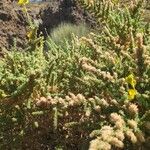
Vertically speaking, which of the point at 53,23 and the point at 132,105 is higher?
the point at 132,105

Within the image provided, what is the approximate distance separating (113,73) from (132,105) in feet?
1.68

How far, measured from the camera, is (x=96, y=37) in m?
5.07

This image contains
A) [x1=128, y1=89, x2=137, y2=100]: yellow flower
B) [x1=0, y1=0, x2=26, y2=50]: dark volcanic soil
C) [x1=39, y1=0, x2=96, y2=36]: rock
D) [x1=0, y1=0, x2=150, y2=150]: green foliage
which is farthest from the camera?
[x1=39, y1=0, x2=96, y2=36]: rock

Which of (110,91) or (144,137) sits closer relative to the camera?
(144,137)

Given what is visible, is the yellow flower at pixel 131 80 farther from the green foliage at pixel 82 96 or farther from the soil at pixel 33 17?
the soil at pixel 33 17

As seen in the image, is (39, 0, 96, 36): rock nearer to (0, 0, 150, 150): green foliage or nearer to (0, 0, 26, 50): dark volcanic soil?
(0, 0, 26, 50): dark volcanic soil

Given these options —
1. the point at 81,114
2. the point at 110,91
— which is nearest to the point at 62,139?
the point at 81,114

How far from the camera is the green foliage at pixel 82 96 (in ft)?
10.3

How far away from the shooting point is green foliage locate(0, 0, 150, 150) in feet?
10.3

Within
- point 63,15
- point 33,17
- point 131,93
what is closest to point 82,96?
point 131,93

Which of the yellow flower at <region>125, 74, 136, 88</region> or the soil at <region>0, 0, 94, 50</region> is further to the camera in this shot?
the soil at <region>0, 0, 94, 50</region>

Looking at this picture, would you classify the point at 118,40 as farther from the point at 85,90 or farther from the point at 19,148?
the point at 19,148

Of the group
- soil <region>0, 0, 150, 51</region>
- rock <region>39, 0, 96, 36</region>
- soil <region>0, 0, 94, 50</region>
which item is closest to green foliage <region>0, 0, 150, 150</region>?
soil <region>0, 0, 94, 50</region>

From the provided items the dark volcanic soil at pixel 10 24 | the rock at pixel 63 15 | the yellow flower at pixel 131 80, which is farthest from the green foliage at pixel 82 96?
the rock at pixel 63 15
